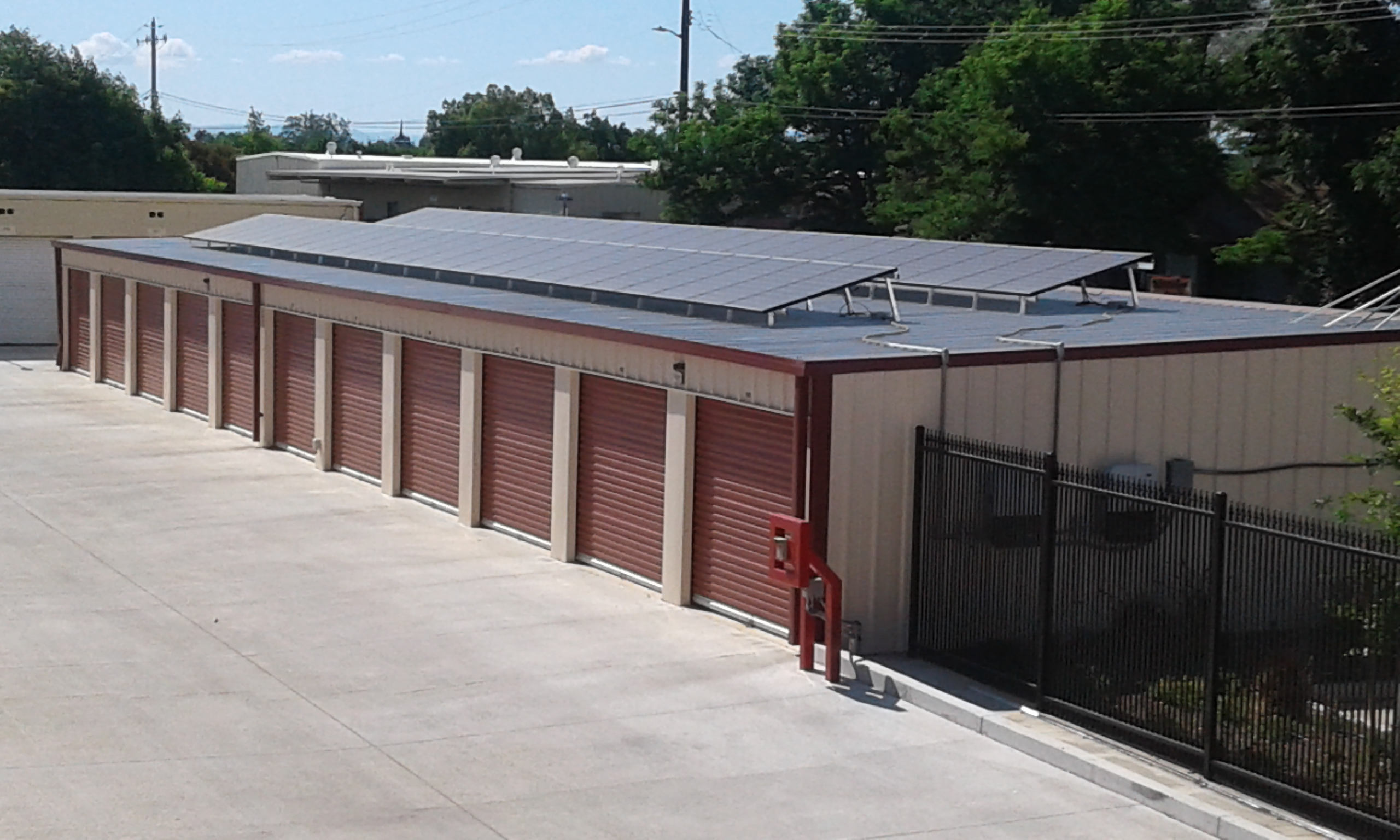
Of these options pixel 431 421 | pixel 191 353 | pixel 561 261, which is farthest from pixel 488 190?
pixel 431 421

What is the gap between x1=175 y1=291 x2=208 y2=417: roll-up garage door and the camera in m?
29.8

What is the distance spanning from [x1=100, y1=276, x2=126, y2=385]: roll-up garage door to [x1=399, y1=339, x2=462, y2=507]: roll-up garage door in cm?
1349

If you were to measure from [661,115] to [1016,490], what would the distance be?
1746 inches

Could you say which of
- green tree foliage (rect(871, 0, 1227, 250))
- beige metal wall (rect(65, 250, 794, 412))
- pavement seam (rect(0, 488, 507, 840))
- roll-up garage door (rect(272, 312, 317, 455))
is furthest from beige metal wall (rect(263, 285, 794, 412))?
green tree foliage (rect(871, 0, 1227, 250))

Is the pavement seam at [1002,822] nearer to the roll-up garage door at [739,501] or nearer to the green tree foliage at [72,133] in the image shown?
the roll-up garage door at [739,501]

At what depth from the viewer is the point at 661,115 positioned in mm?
56500

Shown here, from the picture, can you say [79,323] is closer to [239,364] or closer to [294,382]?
[239,364]

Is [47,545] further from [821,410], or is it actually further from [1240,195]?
[1240,195]

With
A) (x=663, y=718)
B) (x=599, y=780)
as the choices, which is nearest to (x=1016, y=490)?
(x=663, y=718)

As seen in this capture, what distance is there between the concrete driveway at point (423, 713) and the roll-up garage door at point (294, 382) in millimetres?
5513

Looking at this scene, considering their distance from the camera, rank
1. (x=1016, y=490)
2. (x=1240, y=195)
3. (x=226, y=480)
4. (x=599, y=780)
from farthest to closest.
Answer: (x=1240, y=195) < (x=226, y=480) < (x=1016, y=490) < (x=599, y=780)

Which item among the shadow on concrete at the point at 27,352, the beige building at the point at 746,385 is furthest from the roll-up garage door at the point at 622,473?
the shadow on concrete at the point at 27,352

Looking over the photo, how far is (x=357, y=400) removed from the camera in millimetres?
23969

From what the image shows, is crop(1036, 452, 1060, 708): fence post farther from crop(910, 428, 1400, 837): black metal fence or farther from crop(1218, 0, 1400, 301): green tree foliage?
crop(1218, 0, 1400, 301): green tree foliage
